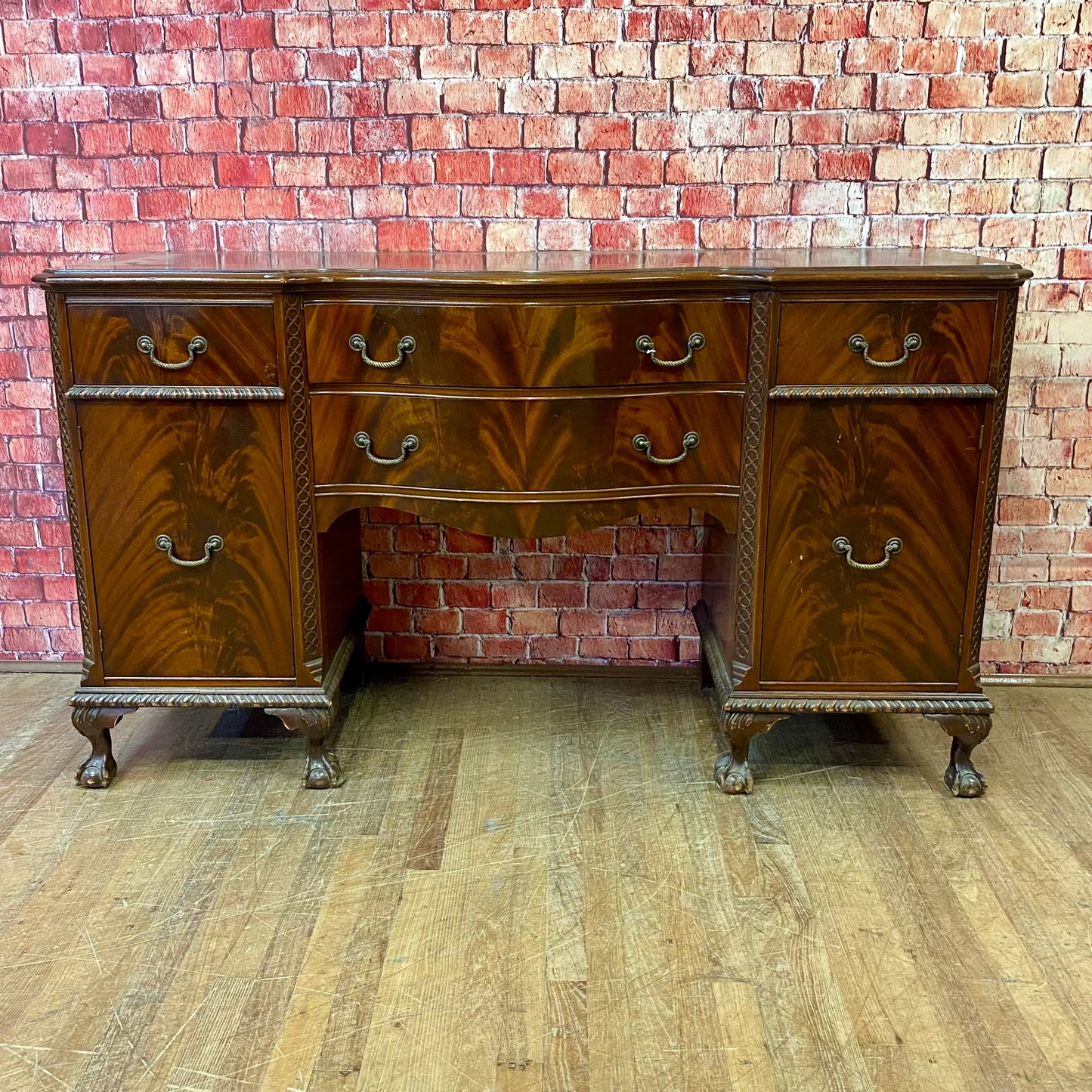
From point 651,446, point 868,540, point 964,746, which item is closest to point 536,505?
point 651,446

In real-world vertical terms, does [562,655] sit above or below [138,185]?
below

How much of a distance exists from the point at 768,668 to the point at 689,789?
306 mm

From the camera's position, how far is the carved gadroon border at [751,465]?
2.11m

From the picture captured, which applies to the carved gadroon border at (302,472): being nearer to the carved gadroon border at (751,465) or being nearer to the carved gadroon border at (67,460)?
the carved gadroon border at (67,460)

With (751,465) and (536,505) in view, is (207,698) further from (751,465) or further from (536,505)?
(751,465)

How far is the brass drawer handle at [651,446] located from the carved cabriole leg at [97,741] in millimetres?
1175

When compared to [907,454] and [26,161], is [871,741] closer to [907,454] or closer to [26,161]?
[907,454]

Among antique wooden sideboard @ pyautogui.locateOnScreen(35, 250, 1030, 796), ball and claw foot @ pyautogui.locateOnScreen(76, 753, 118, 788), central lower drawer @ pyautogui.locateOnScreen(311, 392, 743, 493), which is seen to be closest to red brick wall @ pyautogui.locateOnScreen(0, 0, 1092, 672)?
antique wooden sideboard @ pyautogui.locateOnScreen(35, 250, 1030, 796)

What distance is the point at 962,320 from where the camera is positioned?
210cm

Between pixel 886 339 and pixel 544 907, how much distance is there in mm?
1199

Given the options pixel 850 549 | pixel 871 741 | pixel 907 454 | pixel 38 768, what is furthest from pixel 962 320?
pixel 38 768

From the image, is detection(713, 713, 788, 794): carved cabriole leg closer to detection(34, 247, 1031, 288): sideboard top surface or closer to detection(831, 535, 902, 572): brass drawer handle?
detection(831, 535, 902, 572): brass drawer handle

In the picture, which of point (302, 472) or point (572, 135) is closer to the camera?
point (302, 472)

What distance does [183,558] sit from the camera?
2.26 meters
